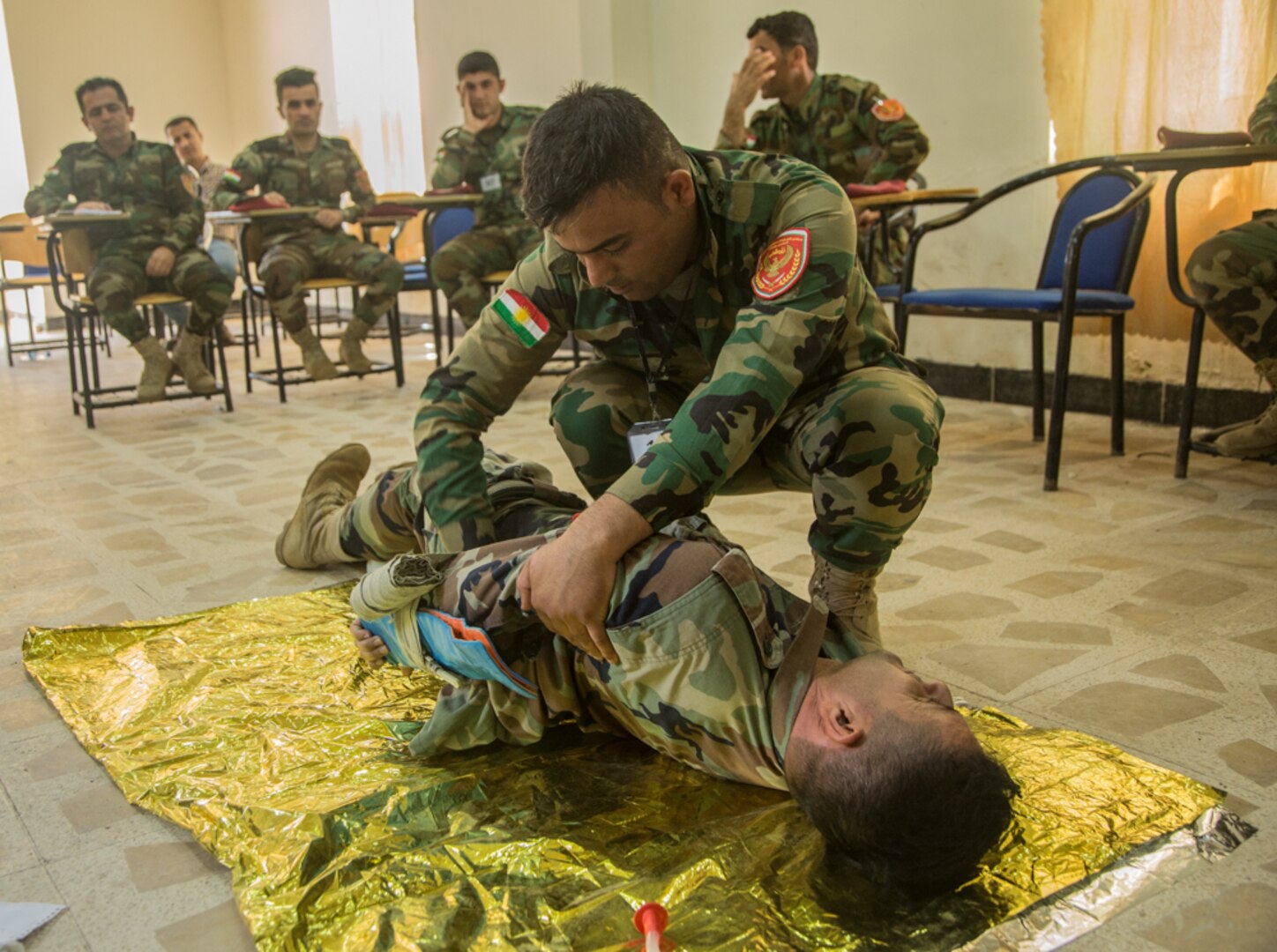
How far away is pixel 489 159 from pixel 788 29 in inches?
68.0

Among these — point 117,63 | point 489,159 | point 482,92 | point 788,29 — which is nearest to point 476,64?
point 482,92

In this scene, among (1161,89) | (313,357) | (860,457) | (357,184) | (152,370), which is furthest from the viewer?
(357,184)

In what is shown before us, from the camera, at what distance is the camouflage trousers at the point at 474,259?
4617mm

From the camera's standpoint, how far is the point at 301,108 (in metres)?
5.09

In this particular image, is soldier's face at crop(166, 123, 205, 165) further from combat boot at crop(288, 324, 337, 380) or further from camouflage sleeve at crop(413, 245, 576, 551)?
camouflage sleeve at crop(413, 245, 576, 551)

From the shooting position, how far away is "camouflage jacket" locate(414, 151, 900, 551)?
4.11ft

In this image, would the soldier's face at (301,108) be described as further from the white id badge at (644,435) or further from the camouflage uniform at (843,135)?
the white id badge at (644,435)

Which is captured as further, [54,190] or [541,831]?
[54,190]

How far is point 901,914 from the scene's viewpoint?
1077mm

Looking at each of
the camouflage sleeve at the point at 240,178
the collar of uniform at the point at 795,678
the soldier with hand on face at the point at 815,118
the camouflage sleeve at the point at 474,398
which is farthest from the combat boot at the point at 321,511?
the camouflage sleeve at the point at 240,178

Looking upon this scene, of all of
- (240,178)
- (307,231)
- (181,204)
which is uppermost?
(240,178)

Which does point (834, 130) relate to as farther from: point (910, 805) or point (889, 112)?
point (910, 805)

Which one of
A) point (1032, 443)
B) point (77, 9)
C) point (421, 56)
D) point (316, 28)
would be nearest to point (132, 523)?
point (1032, 443)

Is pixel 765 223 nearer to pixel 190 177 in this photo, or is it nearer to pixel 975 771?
pixel 975 771
